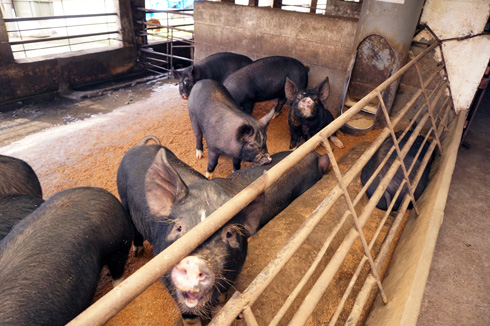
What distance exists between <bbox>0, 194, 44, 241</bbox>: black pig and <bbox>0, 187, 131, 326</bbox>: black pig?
299mm

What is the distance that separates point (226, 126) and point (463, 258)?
3.40 meters

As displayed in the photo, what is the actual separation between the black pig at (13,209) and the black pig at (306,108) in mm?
3965

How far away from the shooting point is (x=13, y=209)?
285cm

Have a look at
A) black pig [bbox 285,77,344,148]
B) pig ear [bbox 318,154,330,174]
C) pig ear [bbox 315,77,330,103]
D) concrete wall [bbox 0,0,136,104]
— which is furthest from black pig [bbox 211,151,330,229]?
concrete wall [bbox 0,0,136,104]

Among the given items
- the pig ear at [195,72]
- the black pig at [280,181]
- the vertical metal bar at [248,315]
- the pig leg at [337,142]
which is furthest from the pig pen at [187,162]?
the pig ear at [195,72]

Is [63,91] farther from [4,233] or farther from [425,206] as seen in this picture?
[425,206]

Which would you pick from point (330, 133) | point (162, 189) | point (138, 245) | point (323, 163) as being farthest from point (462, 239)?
point (138, 245)

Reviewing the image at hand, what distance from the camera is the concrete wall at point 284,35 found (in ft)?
21.5

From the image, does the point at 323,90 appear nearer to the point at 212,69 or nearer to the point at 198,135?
the point at 198,135

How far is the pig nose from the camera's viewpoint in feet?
4.99

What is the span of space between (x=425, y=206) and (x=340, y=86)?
407cm

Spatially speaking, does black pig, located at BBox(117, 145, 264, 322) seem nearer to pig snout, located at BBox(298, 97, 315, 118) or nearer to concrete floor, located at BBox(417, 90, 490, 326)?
concrete floor, located at BBox(417, 90, 490, 326)

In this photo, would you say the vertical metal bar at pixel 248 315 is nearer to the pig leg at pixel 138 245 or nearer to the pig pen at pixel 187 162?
the pig pen at pixel 187 162

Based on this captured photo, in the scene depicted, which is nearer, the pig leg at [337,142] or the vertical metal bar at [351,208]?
the vertical metal bar at [351,208]
